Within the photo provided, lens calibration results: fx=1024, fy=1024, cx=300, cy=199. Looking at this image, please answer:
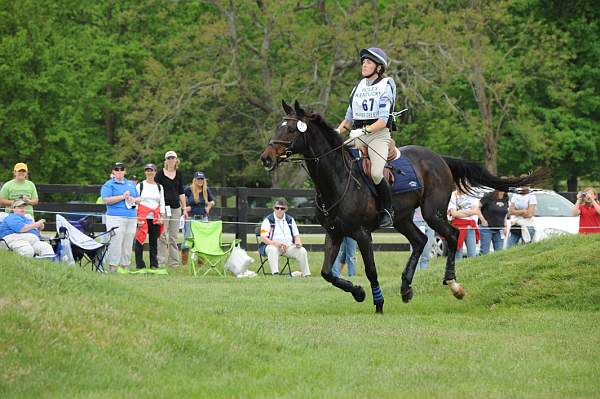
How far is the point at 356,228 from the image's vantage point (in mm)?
12625

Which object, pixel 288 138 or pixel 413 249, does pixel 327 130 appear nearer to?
pixel 288 138

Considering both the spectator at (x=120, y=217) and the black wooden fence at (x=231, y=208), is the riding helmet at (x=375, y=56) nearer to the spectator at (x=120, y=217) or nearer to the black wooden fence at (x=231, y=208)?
the spectator at (x=120, y=217)

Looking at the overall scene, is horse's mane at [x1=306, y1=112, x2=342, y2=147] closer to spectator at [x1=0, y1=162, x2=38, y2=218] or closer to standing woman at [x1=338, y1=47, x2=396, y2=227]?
standing woman at [x1=338, y1=47, x2=396, y2=227]

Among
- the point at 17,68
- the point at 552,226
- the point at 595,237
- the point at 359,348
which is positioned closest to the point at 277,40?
the point at 17,68

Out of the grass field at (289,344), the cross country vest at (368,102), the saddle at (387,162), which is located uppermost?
the cross country vest at (368,102)

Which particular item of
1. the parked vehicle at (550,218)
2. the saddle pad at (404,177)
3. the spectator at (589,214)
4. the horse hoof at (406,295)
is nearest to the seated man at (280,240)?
the spectator at (589,214)

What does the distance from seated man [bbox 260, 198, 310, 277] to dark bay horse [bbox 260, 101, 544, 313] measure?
6706mm

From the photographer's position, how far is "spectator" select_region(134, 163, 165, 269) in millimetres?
20422

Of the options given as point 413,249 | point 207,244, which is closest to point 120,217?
point 207,244

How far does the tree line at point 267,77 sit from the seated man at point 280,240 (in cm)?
1789

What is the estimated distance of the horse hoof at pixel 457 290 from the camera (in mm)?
13445

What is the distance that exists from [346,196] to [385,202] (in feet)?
2.16

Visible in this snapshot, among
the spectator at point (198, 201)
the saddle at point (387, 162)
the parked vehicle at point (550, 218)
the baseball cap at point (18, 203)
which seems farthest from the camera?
the parked vehicle at point (550, 218)

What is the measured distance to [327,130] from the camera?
12.5 meters
